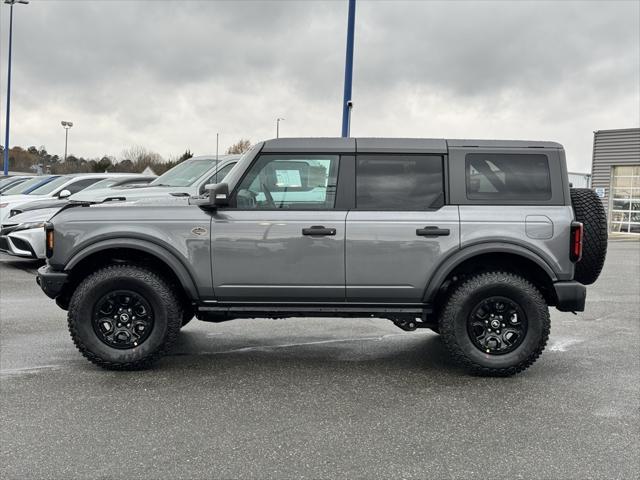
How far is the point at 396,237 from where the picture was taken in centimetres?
543

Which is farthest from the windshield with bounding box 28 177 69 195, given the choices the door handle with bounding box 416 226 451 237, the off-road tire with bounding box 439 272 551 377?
the off-road tire with bounding box 439 272 551 377

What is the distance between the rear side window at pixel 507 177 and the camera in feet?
18.3

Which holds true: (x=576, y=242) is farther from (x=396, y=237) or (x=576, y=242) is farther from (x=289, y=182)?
(x=289, y=182)

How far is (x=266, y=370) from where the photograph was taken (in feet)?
18.7

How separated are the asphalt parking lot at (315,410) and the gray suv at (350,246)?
0.45m

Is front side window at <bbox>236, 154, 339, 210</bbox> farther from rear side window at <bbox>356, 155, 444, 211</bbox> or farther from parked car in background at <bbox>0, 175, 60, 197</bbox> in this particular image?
parked car in background at <bbox>0, 175, 60, 197</bbox>

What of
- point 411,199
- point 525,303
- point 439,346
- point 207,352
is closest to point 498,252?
point 525,303

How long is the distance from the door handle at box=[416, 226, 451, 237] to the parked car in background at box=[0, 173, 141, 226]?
31.4ft

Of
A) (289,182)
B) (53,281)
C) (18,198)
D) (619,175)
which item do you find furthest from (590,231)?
(619,175)

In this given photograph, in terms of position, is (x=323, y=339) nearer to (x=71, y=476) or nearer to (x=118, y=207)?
(x=118, y=207)

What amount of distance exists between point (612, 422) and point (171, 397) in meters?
3.00

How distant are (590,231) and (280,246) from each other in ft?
8.47

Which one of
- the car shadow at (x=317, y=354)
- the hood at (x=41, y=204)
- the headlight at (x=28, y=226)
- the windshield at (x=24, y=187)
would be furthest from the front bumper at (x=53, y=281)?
the windshield at (x=24, y=187)

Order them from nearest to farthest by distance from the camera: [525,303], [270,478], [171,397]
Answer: [270,478], [171,397], [525,303]
